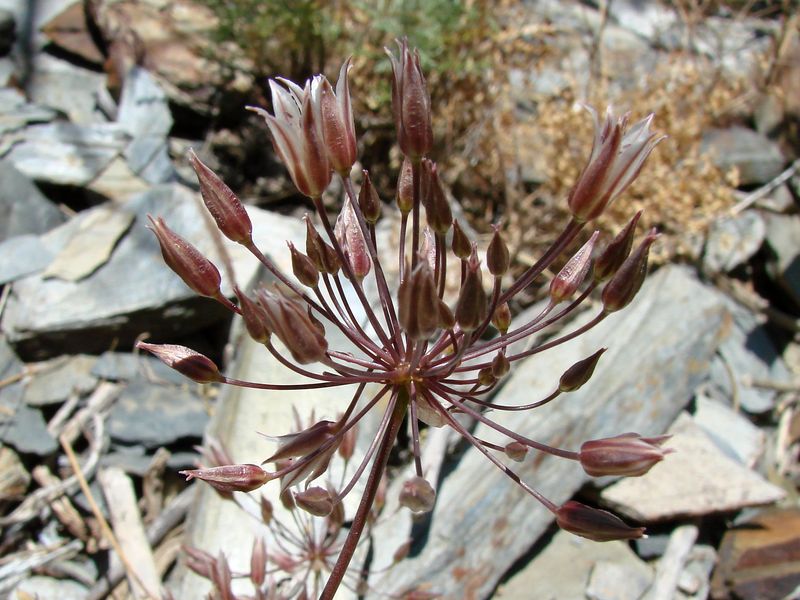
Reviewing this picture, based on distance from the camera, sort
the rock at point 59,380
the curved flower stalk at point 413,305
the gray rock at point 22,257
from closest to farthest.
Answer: the curved flower stalk at point 413,305 → the rock at point 59,380 → the gray rock at point 22,257

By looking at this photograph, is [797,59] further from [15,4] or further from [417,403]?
[15,4]

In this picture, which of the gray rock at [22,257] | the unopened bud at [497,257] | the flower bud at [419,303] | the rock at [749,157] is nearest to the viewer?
the flower bud at [419,303]

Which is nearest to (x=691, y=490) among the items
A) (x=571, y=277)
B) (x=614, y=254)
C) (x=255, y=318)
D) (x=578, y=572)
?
(x=578, y=572)

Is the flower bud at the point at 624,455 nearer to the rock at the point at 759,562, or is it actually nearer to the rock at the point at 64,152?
the rock at the point at 759,562

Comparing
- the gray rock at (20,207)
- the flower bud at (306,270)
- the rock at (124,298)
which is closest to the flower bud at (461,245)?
the flower bud at (306,270)

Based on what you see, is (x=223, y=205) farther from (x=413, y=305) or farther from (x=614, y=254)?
(x=614, y=254)

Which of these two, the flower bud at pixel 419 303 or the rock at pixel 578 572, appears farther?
the rock at pixel 578 572

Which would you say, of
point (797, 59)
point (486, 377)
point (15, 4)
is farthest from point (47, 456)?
point (797, 59)
